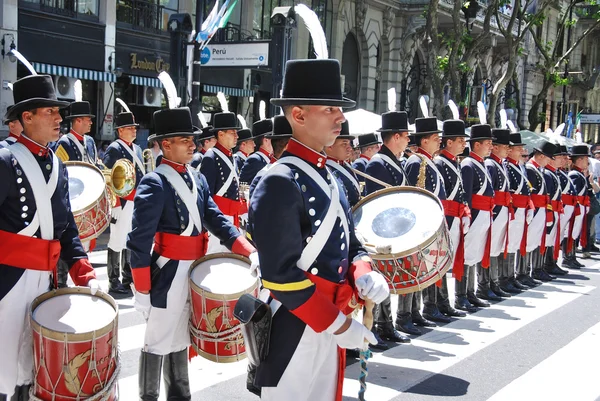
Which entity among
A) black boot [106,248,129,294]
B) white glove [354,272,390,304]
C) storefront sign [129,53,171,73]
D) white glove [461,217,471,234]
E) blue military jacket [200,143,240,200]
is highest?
storefront sign [129,53,171,73]

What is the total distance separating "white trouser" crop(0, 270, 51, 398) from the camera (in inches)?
164

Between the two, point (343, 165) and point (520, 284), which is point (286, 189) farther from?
point (520, 284)

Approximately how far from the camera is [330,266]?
11.7 ft

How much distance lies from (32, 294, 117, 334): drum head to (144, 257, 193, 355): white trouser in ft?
2.06

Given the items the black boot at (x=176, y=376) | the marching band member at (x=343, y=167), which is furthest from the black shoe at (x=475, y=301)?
the black boot at (x=176, y=376)

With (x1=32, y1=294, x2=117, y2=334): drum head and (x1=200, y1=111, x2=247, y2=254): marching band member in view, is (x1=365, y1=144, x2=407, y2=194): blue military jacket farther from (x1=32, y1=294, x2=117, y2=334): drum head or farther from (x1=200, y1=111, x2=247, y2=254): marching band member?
(x1=32, y1=294, x2=117, y2=334): drum head

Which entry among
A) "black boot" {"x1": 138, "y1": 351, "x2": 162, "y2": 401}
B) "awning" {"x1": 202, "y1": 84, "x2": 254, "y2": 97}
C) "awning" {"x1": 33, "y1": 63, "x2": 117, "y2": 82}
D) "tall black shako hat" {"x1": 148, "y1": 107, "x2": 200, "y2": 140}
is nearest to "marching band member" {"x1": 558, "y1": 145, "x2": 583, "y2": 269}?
"tall black shako hat" {"x1": 148, "y1": 107, "x2": 200, "y2": 140}

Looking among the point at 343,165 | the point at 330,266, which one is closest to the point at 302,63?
the point at 330,266

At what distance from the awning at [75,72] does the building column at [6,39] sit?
2.20 ft

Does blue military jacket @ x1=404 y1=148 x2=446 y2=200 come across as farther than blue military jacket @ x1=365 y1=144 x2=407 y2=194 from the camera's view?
Yes

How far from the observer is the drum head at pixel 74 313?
4008 mm

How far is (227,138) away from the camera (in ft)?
30.6

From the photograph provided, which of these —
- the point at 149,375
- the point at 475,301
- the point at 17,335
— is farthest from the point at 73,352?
the point at 475,301

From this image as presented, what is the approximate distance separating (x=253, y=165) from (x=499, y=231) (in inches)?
139
